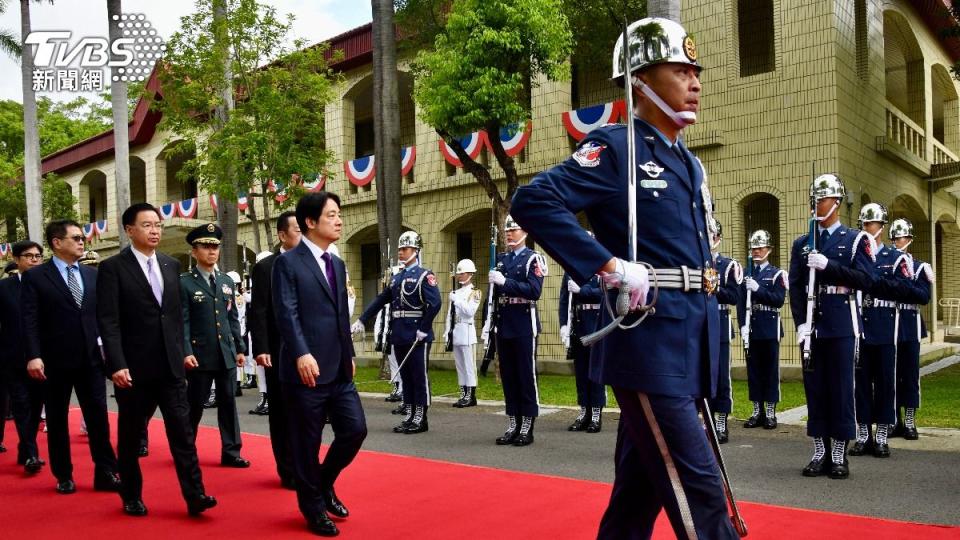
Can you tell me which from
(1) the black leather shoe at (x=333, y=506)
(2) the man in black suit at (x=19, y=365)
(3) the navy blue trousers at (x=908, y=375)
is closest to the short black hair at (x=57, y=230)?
(2) the man in black suit at (x=19, y=365)

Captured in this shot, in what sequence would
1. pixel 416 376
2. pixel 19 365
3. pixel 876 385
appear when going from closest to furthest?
pixel 876 385, pixel 19 365, pixel 416 376

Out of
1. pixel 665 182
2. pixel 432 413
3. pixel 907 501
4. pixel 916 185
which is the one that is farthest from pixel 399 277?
pixel 916 185

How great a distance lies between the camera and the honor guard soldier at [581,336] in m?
9.27

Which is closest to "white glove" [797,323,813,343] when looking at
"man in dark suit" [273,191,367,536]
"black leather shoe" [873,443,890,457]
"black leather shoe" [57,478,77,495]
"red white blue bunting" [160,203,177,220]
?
"black leather shoe" [873,443,890,457]

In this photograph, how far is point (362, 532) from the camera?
17.3ft

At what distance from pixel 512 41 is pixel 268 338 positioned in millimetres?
7882

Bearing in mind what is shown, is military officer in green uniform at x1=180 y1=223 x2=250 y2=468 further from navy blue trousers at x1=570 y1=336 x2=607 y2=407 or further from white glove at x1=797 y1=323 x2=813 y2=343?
white glove at x1=797 y1=323 x2=813 y2=343

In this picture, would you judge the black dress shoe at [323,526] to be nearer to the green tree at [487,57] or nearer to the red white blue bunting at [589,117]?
the green tree at [487,57]

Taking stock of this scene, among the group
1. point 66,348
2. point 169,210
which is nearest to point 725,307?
point 66,348

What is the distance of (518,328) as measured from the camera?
29.6 ft

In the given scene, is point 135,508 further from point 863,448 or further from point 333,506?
point 863,448

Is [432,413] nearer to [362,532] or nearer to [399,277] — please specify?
[399,277]

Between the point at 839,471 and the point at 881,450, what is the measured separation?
3.85ft

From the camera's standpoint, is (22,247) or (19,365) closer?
(19,365)
